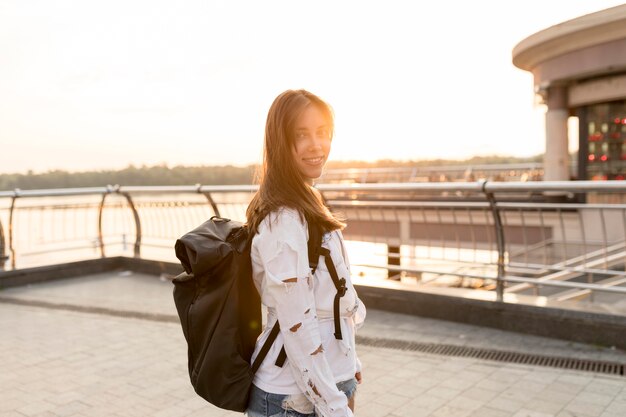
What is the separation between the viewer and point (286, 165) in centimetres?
192

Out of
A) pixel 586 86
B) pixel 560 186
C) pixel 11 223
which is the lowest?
pixel 11 223

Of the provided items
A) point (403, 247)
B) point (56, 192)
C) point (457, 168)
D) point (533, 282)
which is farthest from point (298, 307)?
point (457, 168)

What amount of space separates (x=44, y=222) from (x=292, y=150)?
29.1 ft

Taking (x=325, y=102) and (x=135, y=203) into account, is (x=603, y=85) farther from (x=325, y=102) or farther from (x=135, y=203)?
(x=325, y=102)

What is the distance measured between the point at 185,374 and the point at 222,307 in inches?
121

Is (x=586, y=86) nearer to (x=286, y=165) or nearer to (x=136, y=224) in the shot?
(x=136, y=224)

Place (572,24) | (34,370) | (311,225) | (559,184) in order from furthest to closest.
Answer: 1. (572,24)
2. (559,184)
3. (34,370)
4. (311,225)

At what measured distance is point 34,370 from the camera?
4801 mm

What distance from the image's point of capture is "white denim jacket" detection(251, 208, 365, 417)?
1.76 metres

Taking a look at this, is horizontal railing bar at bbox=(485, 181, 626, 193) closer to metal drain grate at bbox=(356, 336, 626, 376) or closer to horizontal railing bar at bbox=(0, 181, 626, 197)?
horizontal railing bar at bbox=(0, 181, 626, 197)

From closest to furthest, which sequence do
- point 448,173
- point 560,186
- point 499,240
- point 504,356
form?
point 504,356, point 560,186, point 499,240, point 448,173

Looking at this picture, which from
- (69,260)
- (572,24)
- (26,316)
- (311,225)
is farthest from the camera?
(572,24)

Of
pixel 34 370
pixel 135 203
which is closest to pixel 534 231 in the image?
pixel 135 203

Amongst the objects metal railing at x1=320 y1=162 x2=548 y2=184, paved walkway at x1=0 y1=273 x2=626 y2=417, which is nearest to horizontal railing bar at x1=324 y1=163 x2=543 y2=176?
metal railing at x1=320 y1=162 x2=548 y2=184
